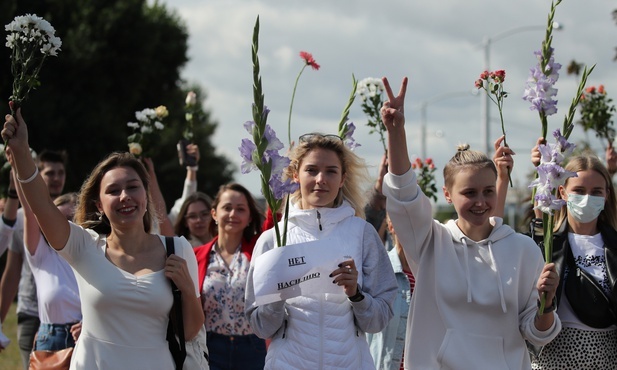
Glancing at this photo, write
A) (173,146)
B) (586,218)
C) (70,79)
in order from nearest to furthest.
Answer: (586,218), (70,79), (173,146)

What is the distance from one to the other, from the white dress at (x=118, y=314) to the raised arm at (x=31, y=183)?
114 mm

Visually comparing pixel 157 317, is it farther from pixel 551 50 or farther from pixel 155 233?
pixel 551 50

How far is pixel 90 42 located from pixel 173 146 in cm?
764

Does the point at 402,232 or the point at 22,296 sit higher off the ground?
the point at 402,232

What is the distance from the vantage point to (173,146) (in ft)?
115

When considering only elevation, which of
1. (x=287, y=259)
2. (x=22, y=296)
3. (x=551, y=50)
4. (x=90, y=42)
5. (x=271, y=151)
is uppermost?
(x=90, y=42)

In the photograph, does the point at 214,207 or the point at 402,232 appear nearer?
the point at 402,232

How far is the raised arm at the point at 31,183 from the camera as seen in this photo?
4695mm

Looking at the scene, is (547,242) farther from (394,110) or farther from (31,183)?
(31,183)

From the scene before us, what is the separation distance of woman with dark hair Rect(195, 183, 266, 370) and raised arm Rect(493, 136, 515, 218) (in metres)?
2.21

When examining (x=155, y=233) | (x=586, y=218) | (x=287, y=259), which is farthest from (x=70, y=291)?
(x=586, y=218)

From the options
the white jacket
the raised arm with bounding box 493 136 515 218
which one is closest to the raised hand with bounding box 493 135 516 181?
the raised arm with bounding box 493 136 515 218

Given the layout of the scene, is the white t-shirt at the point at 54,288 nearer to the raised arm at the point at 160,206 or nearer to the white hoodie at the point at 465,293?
the raised arm at the point at 160,206

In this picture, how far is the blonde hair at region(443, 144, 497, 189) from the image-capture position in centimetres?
518
